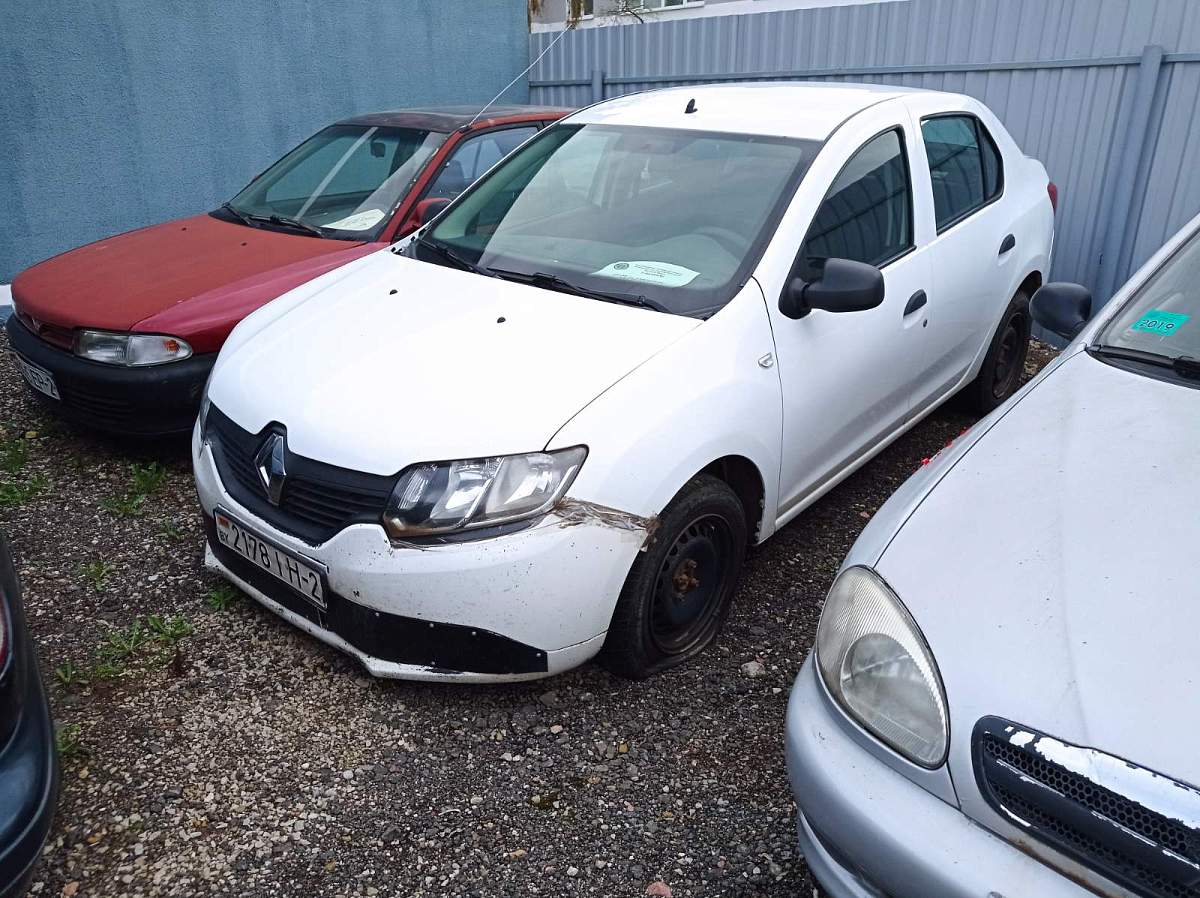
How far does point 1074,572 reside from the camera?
1.78 m

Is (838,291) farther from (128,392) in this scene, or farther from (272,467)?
(128,392)

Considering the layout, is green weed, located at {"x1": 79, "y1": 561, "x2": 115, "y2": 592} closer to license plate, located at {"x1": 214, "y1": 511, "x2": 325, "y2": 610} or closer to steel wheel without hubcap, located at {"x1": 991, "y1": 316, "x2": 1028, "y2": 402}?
license plate, located at {"x1": 214, "y1": 511, "x2": 325, "y2": 610}

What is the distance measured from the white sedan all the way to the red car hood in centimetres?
72

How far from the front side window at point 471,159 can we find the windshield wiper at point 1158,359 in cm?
325

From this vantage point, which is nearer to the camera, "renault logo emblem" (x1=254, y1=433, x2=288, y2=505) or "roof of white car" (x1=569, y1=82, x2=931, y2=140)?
"renault logo emblem" (x1=254, y1=433, x2=288, y2=505)

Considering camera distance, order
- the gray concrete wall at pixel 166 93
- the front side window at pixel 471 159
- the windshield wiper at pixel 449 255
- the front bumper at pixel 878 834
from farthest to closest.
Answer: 1. the gray concrete wall at pixel 166 93
2. the front side window at pixel 471 159
3. the windshield wiper at pixel 449 255
4. the front bumper at pixel 878 834

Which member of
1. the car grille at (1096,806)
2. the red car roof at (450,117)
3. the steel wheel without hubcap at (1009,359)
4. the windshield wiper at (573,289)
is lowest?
the steel wheel without hubcap at (1009,359)

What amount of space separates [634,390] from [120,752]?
1.79 metres

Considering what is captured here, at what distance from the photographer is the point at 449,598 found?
2.44 meters

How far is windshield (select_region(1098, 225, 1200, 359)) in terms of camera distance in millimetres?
2438

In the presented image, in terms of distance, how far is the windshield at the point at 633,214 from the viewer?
3.04m

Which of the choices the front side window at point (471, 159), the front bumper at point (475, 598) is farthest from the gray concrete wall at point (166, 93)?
the front bumper at point (475, 598)

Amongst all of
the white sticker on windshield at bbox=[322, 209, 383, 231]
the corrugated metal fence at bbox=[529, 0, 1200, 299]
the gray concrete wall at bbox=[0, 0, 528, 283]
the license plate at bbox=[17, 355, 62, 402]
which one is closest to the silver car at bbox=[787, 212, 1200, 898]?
the white sticker on windshield at bbox=[322, 209, 383, 231]

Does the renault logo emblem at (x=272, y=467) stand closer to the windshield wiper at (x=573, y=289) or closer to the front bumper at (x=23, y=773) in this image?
the front bumper at (x=23, y=773)
